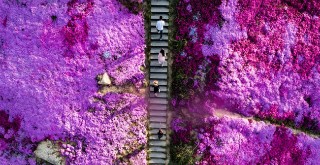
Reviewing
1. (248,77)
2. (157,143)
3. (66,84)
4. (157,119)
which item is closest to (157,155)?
(157,143)

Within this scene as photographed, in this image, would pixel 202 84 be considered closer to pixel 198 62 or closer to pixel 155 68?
pixel 198 62

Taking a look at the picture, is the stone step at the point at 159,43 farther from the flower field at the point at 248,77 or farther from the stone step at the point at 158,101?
the stone step at the point at 158,101

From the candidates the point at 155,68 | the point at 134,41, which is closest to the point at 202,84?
the point at 155,68

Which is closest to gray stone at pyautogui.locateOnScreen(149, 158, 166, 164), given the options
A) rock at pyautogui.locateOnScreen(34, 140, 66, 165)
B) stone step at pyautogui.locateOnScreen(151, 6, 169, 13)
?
rock at pyautogui.locateOnScreen(34, 140, 66, 165)

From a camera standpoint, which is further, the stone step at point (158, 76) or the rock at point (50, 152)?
the stone step at point (158, 76)

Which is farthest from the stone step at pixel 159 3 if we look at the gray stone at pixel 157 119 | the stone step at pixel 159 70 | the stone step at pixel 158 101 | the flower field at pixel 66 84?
Answer: the gray stone at pixel 157 119

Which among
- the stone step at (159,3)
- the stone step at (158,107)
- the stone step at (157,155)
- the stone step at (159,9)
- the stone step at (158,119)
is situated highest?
the stone step at (159,3)
